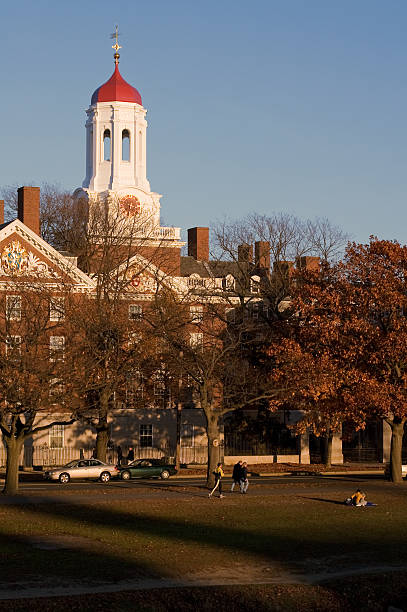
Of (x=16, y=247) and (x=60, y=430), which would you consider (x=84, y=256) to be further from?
(x=60, y=430)

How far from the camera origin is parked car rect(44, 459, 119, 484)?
182ft

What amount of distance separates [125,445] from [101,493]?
23.7m

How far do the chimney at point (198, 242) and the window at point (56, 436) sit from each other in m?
21.6

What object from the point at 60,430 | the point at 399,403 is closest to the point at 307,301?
the point at 399,403

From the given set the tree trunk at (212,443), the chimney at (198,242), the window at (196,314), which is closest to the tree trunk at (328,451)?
the window at (196,314)

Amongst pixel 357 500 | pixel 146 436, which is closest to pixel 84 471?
pixel 146 436

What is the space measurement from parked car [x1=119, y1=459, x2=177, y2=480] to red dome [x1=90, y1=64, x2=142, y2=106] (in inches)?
1373

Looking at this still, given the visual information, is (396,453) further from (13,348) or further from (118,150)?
(118,150)

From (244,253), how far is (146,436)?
14.1 meters

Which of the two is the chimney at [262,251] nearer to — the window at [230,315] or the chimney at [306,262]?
the chimney at [306,262]

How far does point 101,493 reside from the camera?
1773 inches

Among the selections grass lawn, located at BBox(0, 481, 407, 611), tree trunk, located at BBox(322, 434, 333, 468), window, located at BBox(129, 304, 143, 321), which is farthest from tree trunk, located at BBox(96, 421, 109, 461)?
grass lawn, located at BBox(0, 481, 407, 611)

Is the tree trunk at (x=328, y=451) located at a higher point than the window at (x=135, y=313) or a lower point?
lower

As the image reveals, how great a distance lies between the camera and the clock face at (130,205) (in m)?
80.4
